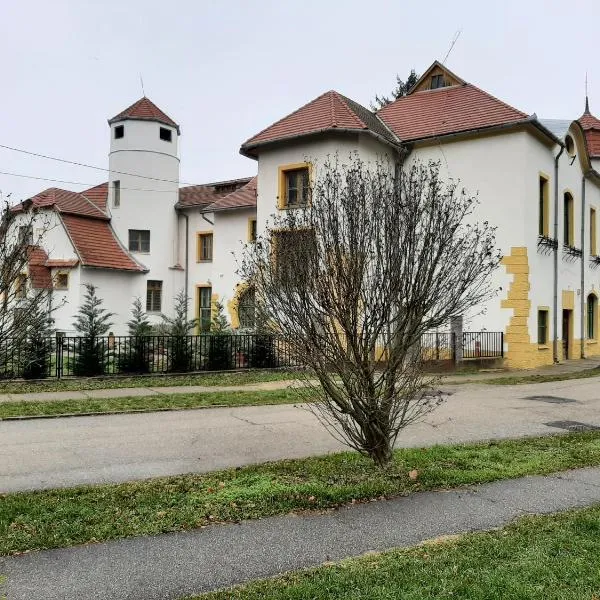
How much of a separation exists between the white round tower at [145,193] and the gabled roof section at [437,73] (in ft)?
49.5

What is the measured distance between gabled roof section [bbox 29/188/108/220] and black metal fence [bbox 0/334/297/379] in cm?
1683

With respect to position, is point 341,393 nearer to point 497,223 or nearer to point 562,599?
point 562,599

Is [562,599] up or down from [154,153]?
down

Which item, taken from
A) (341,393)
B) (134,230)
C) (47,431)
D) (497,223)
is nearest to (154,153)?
(134,230)

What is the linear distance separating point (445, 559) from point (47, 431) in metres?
7.37

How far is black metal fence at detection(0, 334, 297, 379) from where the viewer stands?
16.2 meters

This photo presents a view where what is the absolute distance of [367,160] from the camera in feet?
74.1

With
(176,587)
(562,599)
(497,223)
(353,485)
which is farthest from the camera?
(497,223)

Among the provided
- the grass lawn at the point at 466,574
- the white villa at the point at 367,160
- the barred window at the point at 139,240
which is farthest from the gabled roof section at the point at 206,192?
the grass lawn at the point at 466,574

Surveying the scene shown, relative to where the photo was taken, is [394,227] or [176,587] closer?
[176,587]

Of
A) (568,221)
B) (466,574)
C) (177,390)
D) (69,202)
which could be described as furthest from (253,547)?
(69,202)

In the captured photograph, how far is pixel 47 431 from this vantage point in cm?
985

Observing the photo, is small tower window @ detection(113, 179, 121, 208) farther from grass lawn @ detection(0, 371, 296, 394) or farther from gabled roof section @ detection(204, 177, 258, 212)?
grass lawn @ detection(0, 371, 296, 394)

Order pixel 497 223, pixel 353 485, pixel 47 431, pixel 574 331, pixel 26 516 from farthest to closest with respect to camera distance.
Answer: pixel 574 331 → pixel 497 223 → pixel 47 431 → pixel 353 485 → pixel 26 516
